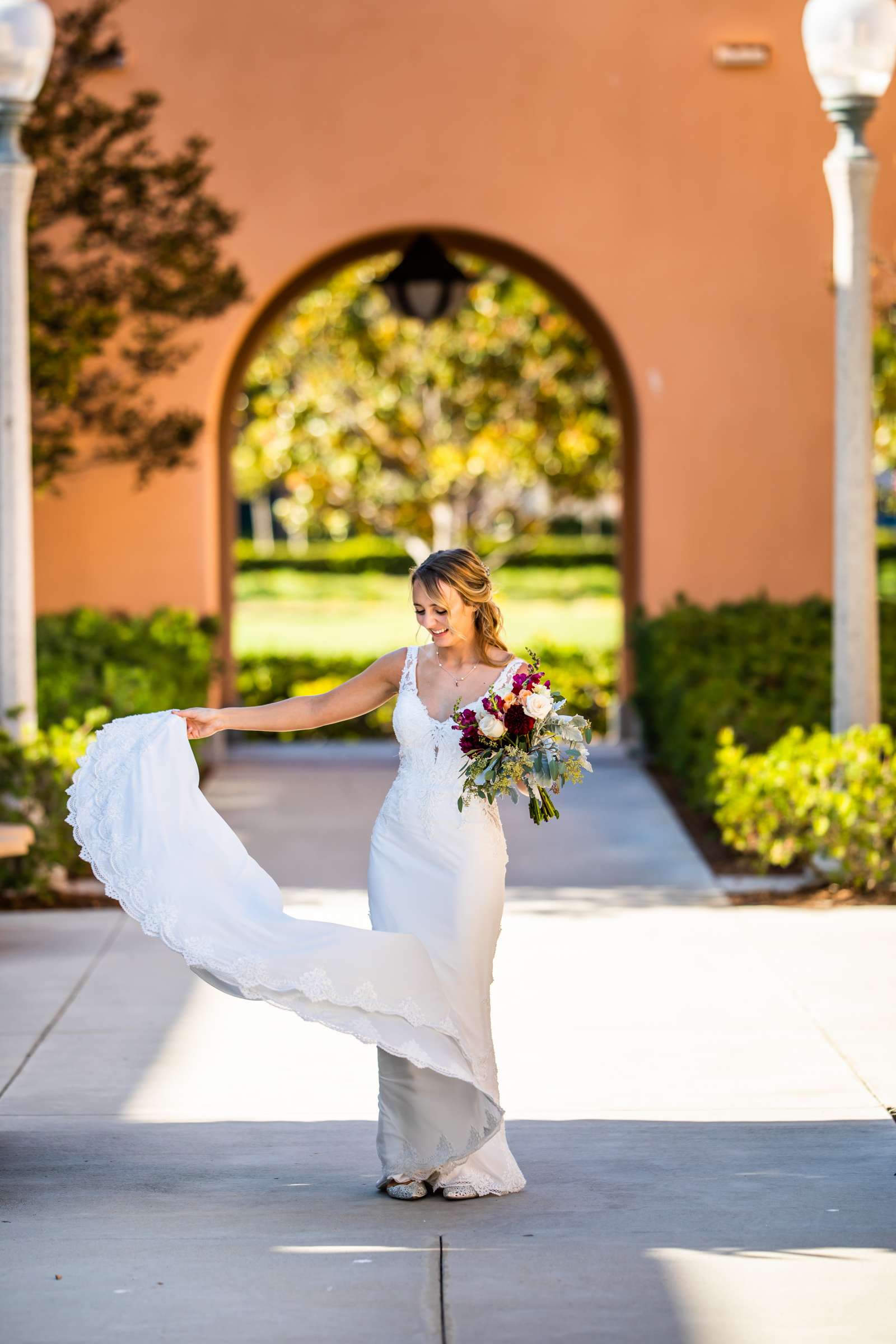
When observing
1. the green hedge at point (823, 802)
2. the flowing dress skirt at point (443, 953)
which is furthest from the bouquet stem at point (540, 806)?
the green hedge at point (823, 802)

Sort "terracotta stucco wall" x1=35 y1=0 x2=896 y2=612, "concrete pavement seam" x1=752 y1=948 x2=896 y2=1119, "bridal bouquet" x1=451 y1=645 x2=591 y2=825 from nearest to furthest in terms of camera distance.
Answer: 1. "bridal bouquet" x1=451 y1=645 x2=591 y2=825
2. "concrete pavement seam" x1=752 y1=948 x2=896 y2=1119
3. "terracotta stucco wall" x1=35 y1=0 x2=896 y2=612

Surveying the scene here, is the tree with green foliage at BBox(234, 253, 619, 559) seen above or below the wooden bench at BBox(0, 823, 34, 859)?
above

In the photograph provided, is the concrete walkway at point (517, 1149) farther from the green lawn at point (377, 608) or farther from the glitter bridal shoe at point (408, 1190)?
the green lawn at point (377, 608)

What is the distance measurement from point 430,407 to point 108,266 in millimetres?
8286

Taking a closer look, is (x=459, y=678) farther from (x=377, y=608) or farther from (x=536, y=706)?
(x=377, y=608)

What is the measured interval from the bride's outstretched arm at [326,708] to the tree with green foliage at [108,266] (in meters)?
6.00

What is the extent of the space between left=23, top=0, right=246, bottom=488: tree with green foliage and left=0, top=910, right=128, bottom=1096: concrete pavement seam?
3941 mm

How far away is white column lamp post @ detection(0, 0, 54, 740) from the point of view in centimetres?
884

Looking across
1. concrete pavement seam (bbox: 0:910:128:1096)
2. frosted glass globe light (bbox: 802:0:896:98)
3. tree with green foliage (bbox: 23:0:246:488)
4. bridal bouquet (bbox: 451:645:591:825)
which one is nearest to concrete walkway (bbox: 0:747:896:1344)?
concrete pavement seam (bbox: 0:910:128:1096)

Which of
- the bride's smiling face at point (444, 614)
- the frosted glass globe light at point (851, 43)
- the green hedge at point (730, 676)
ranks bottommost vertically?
the green hedge at point (730, 676)

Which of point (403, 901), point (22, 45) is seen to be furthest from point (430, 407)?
point (403, 901)

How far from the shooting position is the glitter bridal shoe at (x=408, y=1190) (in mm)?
4840

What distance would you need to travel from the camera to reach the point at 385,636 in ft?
91.0

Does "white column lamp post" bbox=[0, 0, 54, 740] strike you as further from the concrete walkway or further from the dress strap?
the dress strap
